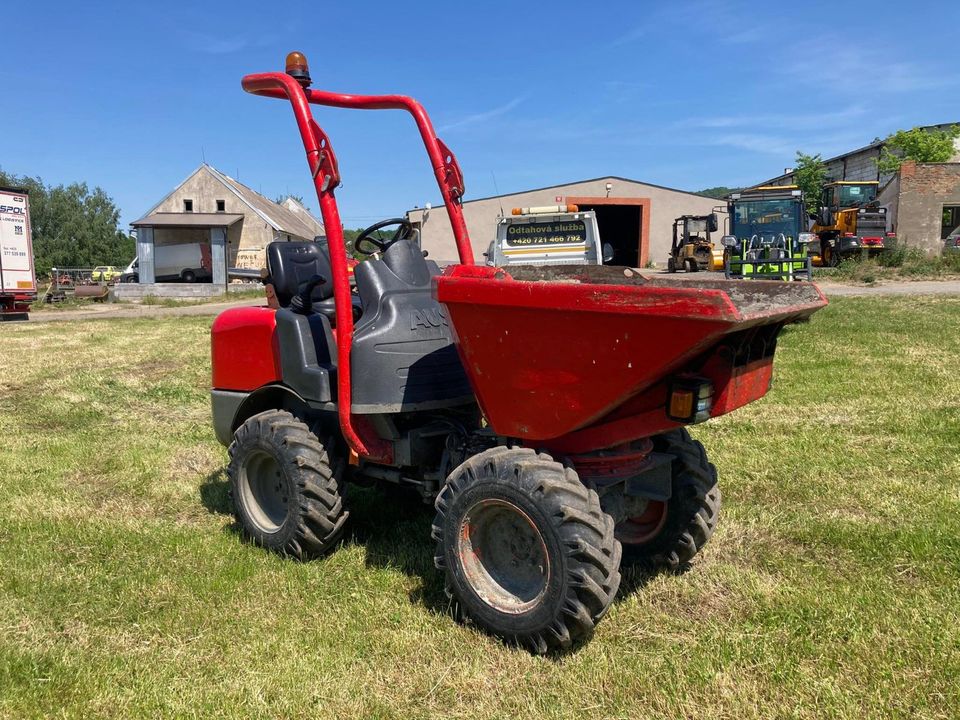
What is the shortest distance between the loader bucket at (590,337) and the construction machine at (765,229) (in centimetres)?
1264

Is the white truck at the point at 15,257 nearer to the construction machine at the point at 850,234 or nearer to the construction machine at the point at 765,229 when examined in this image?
the construction machine at the point at 765,229

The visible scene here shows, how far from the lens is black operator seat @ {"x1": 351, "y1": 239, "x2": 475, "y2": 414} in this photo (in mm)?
3391

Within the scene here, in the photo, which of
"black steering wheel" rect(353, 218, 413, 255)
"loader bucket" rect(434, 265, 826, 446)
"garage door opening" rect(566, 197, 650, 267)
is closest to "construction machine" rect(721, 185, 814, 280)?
"garage door opening" rect(566, 197, 650, 267)

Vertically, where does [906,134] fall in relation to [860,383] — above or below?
above

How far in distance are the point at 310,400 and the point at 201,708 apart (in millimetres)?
1492

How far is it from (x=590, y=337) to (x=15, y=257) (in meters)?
20.1

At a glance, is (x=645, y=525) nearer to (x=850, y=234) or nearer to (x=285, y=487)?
(x=285, y=487)

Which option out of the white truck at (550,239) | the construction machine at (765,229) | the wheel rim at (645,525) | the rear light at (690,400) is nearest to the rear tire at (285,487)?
the wheel rim at (645,525)

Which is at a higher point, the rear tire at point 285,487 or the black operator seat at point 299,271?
the black operator seat at point 299,271

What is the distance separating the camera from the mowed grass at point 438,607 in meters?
2.59

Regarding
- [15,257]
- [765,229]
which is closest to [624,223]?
[765,229]

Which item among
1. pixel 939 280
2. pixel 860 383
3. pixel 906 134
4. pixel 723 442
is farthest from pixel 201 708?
pixel 906 134

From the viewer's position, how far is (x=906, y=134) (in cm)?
4453

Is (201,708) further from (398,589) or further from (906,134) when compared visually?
(906,134)
